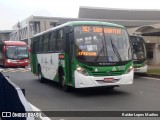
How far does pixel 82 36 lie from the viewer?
1266cm

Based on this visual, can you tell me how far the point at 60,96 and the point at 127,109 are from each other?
3762 mm

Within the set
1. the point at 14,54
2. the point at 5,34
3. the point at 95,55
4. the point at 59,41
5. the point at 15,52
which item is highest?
the point at 5,34

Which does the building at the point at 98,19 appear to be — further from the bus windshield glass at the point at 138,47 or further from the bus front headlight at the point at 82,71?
the bus front headlight at the point at 82,71

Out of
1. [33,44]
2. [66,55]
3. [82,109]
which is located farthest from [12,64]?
[82,109]

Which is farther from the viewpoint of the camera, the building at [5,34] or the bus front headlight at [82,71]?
the building at [5,34]

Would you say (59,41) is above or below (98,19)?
below

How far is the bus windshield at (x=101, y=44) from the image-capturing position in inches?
488

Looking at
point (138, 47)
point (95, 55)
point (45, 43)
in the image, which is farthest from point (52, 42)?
point (138, 47)

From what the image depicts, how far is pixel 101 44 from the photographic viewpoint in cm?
1259

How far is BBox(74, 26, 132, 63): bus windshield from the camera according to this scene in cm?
1239

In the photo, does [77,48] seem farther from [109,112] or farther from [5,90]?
[5,90]

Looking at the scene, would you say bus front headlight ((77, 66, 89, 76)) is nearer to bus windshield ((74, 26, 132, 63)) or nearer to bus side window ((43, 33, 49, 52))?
bus windshield ((74, 26, 132, 63))

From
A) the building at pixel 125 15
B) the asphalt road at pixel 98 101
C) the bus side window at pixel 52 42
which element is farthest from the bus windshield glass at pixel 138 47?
the building at pixel 125 15

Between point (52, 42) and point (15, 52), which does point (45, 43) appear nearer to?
point (52, 42)
